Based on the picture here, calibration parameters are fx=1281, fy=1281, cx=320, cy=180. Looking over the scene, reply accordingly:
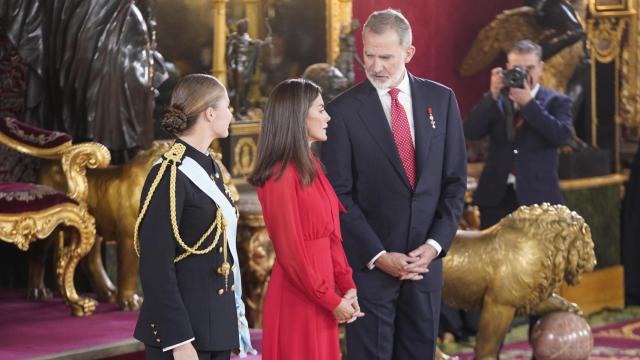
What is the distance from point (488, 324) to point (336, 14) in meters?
2.53

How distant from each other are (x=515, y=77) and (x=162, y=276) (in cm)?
360

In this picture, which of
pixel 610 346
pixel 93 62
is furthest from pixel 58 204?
pixel 610 346

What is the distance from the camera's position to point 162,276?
3.24 m

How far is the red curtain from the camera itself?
8234 millimetres

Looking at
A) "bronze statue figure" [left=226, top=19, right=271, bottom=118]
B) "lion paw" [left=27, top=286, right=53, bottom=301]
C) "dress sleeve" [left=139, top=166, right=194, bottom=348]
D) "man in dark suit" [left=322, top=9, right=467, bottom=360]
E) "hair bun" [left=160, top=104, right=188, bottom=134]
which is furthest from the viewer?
"bronze statue figure" [left=226, top=19, right=271, bottom=118]

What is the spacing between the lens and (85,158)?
556 cm

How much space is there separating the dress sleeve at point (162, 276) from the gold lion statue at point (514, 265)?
2638 mm

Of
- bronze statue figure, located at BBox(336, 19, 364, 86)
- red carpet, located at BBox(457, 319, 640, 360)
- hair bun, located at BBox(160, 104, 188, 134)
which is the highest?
bronze statue figure, located at BBox(336, 19, 364, 86)

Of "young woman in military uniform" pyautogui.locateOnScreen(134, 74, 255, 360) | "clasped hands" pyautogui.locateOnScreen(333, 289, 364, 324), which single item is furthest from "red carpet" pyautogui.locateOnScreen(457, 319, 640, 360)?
"young woman in military uniform" pyautogui.locateOnScreen(134, 74, 255, 360)

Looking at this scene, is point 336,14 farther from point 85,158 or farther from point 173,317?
point 173,317

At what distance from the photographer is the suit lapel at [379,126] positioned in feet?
12.8

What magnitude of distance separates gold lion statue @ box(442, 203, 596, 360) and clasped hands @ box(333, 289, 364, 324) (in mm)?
2038

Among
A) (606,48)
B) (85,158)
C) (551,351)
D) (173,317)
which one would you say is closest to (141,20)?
(85,158)

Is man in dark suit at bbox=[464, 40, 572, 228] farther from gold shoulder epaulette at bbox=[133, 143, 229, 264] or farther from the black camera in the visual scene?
gold shoulder epaulette at bbox=[133, 143, 229, 264]
